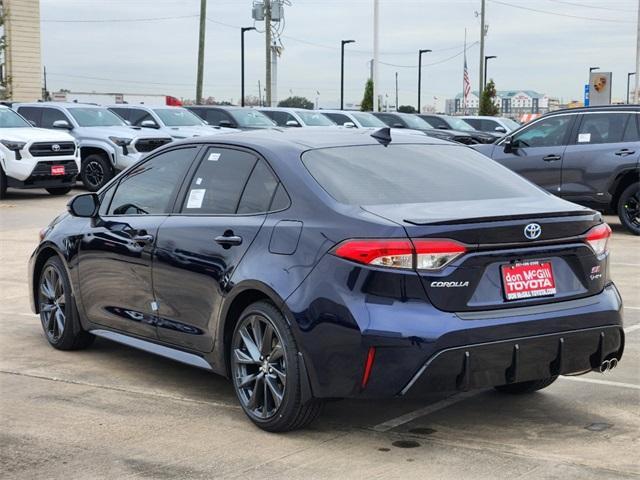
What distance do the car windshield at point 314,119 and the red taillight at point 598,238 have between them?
23515 millimetres

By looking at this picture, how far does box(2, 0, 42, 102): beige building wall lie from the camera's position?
142 feet

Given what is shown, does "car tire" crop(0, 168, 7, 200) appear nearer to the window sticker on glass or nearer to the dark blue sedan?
the dark blue sedan

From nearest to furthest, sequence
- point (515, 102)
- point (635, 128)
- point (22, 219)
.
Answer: point (635, 128) → point (22, 219) → point (515, 102)

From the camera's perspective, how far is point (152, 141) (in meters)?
22.1

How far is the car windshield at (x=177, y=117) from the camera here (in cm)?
2459

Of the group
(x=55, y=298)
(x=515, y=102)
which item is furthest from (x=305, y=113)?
(x=515, y=102)

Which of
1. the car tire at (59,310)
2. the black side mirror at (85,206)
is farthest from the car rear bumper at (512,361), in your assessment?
the car tire at (59,310)

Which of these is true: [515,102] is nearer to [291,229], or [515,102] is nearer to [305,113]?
[305,113]

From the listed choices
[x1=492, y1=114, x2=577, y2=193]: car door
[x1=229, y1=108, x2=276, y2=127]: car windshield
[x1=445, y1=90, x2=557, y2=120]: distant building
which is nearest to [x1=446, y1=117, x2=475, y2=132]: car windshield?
[x1=229, y1=108, x2=276, y2=127]: car windshield

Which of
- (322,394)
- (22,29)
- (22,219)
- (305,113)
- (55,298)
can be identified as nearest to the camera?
(322,394)

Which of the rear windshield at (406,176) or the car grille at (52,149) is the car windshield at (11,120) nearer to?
the car grille at (52,149)

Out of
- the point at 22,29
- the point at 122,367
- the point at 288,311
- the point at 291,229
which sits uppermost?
the point at 22,29

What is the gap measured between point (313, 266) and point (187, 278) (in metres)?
1.11

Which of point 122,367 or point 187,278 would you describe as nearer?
point 187,278
